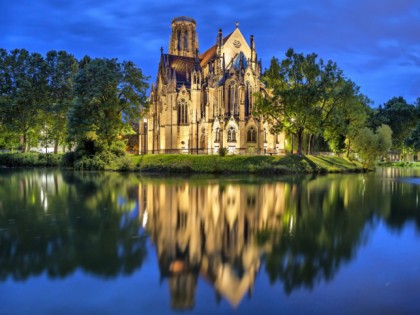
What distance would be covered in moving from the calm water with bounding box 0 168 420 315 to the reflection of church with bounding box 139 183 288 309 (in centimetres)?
3

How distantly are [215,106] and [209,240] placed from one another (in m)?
53.7

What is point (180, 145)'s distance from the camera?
63938 millimetres

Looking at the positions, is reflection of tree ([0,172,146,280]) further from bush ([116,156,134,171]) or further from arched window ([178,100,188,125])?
arched window ([178,100,188,125])

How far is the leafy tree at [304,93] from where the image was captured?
143 feet

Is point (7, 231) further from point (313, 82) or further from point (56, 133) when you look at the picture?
point (56, 133)

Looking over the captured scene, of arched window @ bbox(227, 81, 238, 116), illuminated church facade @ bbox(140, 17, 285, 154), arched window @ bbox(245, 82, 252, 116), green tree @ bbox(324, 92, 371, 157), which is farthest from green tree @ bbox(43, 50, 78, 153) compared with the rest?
green tree @ bbox(324, 92, 371, 157)

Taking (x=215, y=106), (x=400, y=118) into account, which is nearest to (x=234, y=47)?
(x=215, y=106)

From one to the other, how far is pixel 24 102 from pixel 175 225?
55813 mm

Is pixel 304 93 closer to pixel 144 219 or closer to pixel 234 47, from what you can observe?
pixel 234 47

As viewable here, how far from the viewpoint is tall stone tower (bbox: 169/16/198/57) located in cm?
8256

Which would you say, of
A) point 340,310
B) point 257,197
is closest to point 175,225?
point 340,310

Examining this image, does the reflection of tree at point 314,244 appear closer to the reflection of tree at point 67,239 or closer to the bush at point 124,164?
the reflection of tree at point 67,239

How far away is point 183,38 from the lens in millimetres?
83062

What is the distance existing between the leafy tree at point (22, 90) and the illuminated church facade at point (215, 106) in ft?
68.6
